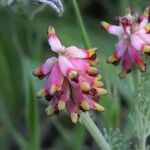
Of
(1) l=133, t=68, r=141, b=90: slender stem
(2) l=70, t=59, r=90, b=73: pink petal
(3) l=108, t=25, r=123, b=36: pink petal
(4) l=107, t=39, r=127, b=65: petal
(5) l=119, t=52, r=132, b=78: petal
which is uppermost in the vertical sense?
(2) l=70, t=59, r=90, b=73: pink petal

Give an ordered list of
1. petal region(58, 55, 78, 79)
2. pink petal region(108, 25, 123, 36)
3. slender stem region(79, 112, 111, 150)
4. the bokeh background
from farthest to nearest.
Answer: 1. the bokeh background
2. pink petal region(108, 25, 123, 36)
3. slender stem region(79, 112, 111, 150)
4. petal region(58, 55, 78, 79)

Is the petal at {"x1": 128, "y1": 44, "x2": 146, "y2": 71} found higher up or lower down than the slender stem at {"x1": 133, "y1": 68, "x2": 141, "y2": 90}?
higher up

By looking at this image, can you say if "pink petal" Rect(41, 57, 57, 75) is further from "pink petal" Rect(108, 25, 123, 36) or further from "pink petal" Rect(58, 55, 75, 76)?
"pink petal" Rect(108, 25, 123, 36)

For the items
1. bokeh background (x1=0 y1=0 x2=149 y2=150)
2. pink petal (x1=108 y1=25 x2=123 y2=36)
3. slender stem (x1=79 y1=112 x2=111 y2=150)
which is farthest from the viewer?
bokeh background (x1=0 y1=0 x2=149 y2=150)

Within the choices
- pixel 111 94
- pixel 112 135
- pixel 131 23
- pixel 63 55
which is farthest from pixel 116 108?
pixel 63 55

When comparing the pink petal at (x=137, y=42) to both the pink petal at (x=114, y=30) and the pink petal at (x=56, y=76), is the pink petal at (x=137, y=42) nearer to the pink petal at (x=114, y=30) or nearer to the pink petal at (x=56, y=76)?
the pink petal at (x=114, y=30)

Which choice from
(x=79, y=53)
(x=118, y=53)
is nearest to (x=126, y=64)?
(x=118, y=53)

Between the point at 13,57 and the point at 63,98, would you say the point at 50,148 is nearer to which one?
the point at 13,57

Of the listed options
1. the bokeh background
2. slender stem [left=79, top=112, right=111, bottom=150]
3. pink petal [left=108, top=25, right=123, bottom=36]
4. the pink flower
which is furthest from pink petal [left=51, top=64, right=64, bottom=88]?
the bokeh background
